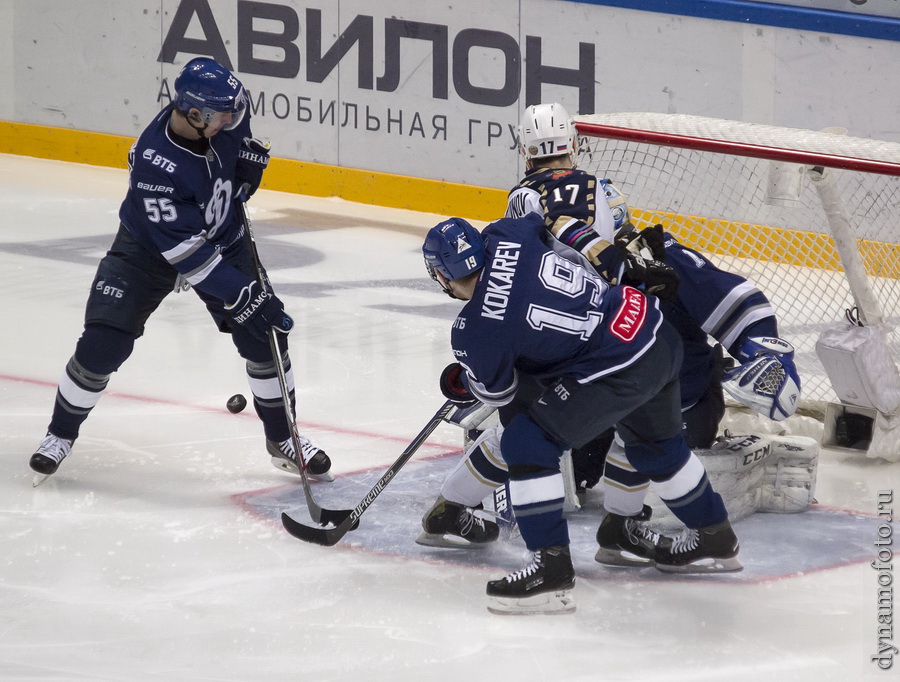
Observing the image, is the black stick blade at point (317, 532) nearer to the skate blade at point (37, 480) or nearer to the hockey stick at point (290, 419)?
the hockey stick at point (290, 419)

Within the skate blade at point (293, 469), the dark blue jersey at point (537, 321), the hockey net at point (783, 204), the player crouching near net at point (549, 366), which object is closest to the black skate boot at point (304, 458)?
the skate blade at point (293, 469)

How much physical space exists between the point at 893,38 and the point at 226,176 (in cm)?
385

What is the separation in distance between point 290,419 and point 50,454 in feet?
2.21

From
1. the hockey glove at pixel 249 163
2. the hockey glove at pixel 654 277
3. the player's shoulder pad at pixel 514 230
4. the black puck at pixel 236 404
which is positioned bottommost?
A: the black puck at pixel 236 404

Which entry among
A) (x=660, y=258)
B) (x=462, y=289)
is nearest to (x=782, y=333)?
(x=660, y=258)

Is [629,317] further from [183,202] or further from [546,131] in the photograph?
[183,202]

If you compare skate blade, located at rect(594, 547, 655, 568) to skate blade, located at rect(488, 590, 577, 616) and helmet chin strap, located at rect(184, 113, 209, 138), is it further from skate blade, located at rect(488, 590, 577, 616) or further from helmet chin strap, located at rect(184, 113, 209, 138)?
helmet chin strap, located at rect(184, 113, 209, 138)

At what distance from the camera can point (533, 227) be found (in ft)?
9.66

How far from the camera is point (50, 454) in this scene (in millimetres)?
3752

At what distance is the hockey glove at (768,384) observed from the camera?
3.22 meters

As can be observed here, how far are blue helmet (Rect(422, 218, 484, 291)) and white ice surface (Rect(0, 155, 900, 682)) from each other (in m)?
0.77

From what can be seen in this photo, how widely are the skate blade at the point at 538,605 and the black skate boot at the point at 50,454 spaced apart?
1.44 meters

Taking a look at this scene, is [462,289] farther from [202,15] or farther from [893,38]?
[202,15]

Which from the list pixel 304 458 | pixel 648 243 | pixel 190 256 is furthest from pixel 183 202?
pixel 648 243
